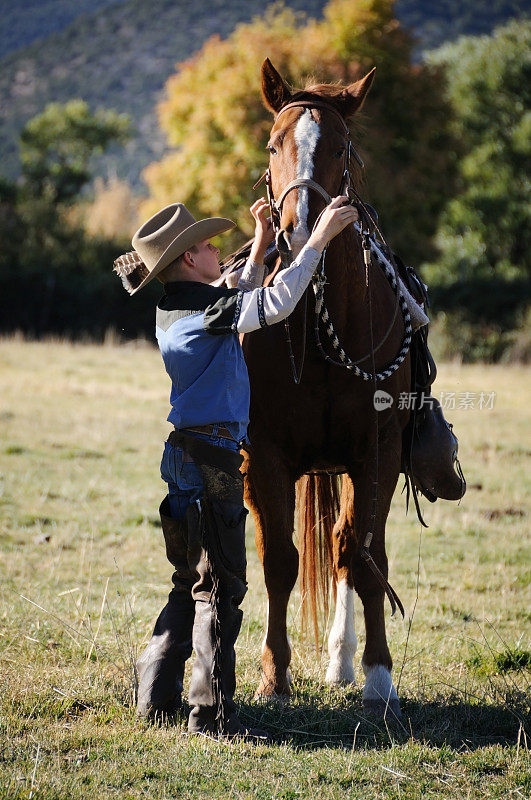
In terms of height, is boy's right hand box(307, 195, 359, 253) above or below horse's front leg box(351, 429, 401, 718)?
above

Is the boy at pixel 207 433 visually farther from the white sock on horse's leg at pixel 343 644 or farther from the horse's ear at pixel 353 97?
the white sock on horse's leg at pixel 343 644

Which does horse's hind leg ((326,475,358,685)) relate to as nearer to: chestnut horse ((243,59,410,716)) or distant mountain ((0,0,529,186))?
chestnut horse ((243,59,410,716))

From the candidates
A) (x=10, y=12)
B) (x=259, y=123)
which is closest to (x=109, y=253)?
(x=259, y=123)

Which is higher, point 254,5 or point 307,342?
point 254,5

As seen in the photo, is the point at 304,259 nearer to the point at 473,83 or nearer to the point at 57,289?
the point at 57,289

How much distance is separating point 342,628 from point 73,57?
10239 cm

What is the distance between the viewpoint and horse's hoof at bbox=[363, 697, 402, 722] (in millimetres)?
3740

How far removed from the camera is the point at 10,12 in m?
100

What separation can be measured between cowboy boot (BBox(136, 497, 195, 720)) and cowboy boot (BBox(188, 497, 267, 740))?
0.15 metres

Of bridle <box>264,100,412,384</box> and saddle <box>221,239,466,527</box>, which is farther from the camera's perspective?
saddle <box>221,239,466,527</box>

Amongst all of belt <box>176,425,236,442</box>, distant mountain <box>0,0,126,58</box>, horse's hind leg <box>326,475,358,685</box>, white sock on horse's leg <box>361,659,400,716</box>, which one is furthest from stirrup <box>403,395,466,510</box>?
distant mountain <box>0,0,126,58</box>

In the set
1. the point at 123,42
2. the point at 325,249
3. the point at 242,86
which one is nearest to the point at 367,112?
the point at 242,86

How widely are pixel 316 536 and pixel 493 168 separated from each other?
31.8 meters

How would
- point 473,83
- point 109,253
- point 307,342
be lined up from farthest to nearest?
point 473,83 → point 109,253 → point 307,342
